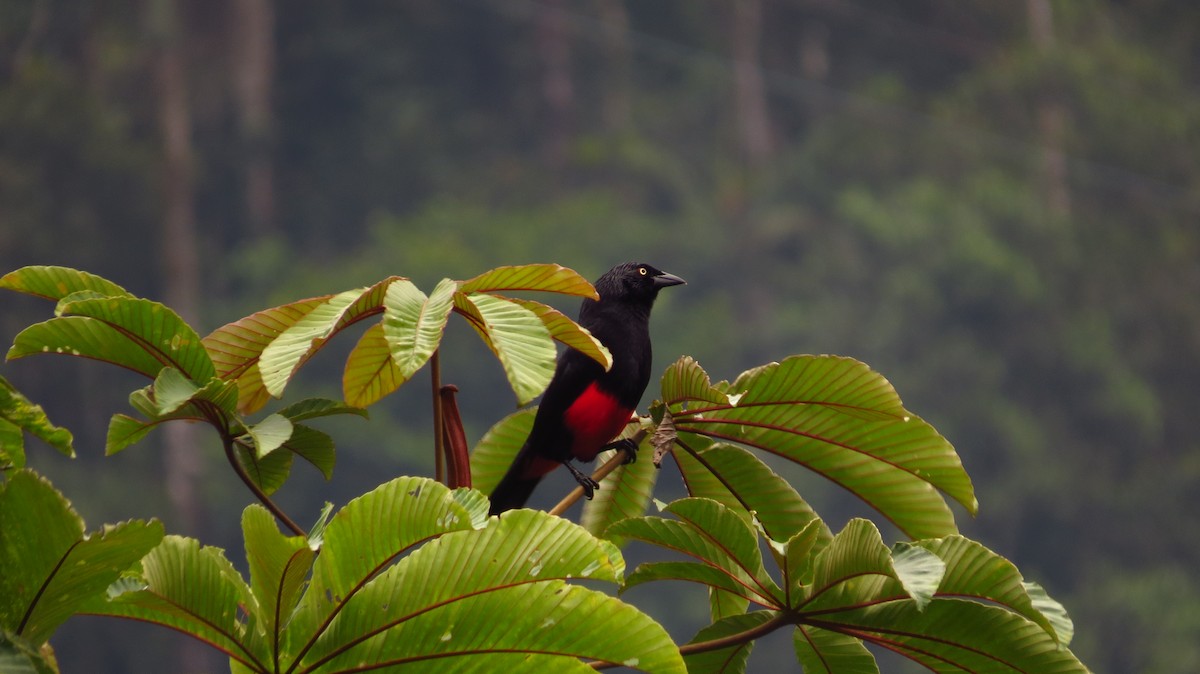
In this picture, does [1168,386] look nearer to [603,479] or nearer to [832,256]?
[832,256]

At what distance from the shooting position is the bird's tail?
63.4 inches

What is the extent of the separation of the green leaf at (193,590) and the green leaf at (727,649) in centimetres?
37

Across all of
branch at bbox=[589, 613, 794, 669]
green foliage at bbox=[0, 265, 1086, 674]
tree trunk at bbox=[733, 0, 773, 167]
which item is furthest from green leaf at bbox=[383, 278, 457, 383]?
tree trunk at bbox=[733, 0, 773, 167]

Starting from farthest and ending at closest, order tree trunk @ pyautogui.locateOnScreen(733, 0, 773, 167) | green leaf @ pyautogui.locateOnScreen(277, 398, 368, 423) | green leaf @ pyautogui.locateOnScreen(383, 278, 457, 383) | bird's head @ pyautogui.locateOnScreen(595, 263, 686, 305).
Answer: tree trunk @ pyautogui.locateOnScreen(733, 0, 773, 167) < bird's head @ pyautogui.locateOnScreen(595, 263, 686, 305) < green leaf @ pyautogui.locateOnScreen(277, 398, 368, 423) < green leaf @ pyautogui.locateOnScreen(383, 278, 457, 383)

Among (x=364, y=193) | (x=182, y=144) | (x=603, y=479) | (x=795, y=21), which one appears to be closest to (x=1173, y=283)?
(x=795, y=21)

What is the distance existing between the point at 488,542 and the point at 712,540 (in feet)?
0.81

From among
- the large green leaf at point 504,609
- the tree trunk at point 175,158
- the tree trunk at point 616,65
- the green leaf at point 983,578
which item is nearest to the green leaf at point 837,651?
→ the green leaf at point 983,578

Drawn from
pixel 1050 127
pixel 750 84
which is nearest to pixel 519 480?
pixel 750 84

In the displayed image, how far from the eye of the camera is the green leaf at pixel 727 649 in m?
1.12

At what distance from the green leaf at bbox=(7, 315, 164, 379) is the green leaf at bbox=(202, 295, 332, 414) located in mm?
66

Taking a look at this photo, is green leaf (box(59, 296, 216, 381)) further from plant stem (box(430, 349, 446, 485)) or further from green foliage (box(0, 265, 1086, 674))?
plant stem (box(430, 349, 446, 485))

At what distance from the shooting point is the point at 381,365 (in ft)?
4.06

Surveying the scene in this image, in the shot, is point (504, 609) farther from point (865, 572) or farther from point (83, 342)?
point (83, 342)

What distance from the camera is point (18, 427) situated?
108cm
